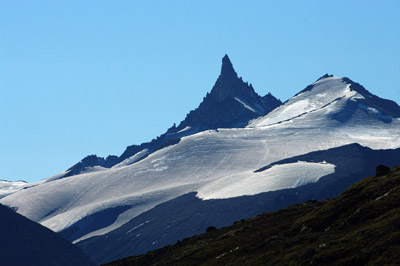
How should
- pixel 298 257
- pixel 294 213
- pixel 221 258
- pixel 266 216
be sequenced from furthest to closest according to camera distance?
pixel 266 216 < pixel 294 213 < pixel 221 258 < pixel 298 257

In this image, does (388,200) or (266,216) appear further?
(266,216)

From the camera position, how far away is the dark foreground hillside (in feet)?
278

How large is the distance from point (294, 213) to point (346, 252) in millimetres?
56156

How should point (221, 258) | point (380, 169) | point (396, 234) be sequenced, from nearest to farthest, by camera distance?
point (396, 234), point (221, 258), point (380, 169)

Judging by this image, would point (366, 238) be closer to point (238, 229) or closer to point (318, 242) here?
point (318, 242)

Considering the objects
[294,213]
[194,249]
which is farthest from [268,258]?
[294,213]

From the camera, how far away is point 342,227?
101 m

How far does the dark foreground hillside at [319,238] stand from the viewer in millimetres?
84750

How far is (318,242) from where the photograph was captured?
95.5 meters

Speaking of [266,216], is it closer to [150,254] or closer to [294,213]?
[294,213]

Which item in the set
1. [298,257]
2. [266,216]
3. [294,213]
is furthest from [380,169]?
[298,257]

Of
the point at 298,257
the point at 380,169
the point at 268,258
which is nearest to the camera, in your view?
the point at 298,257

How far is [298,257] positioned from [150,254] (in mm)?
62820

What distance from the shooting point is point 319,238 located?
98.2m
